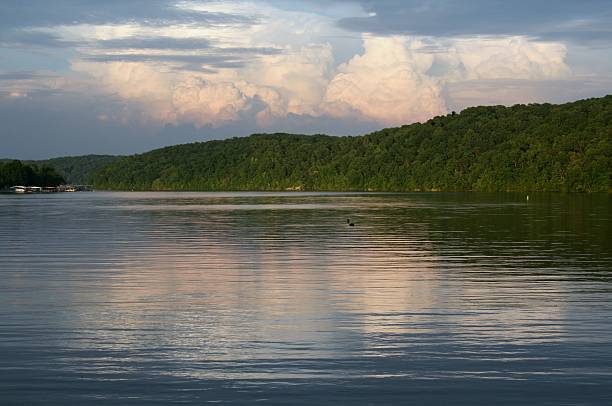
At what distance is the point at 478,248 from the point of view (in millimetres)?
Answer: 49906

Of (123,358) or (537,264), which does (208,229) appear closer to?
(537,264)

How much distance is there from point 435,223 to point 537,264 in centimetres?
3984

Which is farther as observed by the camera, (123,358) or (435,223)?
(435,223)

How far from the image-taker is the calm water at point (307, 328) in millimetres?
15844

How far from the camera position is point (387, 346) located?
19.7 metres

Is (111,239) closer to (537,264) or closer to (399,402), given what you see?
(537,264)

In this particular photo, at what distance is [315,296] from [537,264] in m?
14.9

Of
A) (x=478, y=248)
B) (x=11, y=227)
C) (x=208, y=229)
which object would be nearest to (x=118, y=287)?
(x=478, y=248)

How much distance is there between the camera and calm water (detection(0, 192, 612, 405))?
624 inches

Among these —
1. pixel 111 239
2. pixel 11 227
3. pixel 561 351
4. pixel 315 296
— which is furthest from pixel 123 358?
pixel 11 227

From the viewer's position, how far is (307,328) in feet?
72.1

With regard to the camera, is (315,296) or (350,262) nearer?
(315,296)

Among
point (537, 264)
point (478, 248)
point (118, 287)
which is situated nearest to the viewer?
point (118, 287)

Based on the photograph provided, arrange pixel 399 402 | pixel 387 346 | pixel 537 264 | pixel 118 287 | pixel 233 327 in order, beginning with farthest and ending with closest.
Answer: pixel 537 264, pixel 118 287, pixel 233 327, pixel 387 346, pixel 399 402
